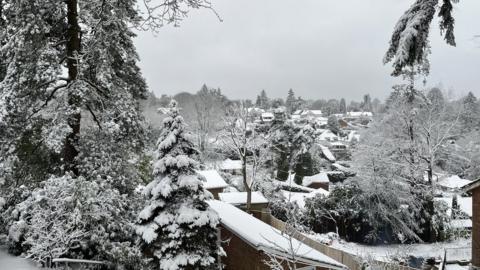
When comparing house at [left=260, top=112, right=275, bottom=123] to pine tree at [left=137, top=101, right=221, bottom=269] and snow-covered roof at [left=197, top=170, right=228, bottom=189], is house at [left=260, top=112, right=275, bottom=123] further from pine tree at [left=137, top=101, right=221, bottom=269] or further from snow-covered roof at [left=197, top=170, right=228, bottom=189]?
pine tree at [left=137, top=101, right=221, bottom=269]

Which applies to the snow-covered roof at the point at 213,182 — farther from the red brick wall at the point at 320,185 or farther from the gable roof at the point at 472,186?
the gable roof at the point at 472,186

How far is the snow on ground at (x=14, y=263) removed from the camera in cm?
980

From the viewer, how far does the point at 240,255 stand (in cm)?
1639

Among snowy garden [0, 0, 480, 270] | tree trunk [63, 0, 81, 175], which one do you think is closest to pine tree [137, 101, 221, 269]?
snowy garden [0, 0, 480, 270]

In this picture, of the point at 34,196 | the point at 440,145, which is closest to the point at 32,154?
the point at 34,196

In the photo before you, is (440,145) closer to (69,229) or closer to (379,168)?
(379,168)

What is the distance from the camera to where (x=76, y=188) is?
10633mm

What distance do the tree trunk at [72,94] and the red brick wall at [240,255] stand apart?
633 cm

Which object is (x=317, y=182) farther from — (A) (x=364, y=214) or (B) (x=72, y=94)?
(B) (x=72, y=94)

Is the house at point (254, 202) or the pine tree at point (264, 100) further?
the pine tree at point (264, 100)

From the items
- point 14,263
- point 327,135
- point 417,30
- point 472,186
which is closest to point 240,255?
point 14,263

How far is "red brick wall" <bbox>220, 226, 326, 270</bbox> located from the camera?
48.3ft

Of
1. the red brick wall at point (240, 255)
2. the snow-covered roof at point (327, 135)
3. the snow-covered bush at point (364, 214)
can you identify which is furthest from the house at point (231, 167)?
the red brick wall at point (240, 255)

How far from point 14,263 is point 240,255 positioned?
8.53 meters
